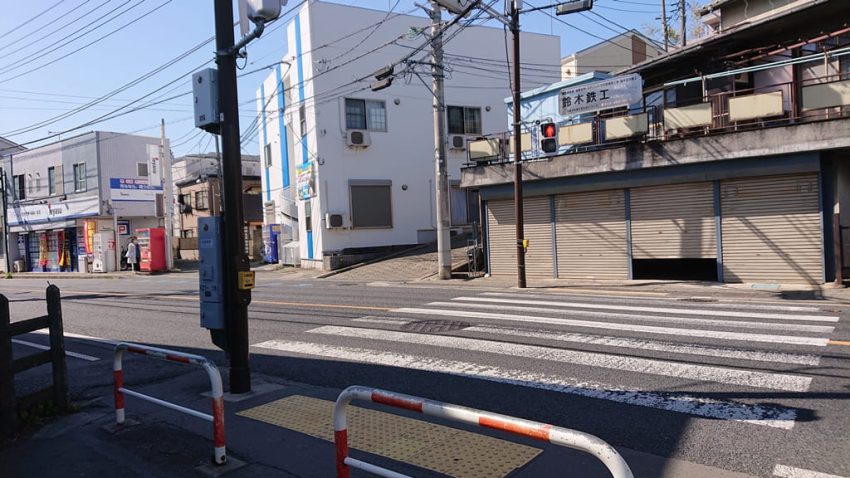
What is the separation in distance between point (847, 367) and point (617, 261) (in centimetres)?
1140

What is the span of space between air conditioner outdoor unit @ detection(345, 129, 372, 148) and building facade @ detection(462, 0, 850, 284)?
9122 millimetres

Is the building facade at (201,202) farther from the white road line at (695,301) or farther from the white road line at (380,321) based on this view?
the white road line at (380,321)

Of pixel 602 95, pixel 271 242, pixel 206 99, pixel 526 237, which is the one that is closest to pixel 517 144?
pixel 602 95

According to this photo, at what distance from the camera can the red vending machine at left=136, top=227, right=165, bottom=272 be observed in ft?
104

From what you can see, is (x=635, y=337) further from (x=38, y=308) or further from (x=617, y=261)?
(x=38, y=308)

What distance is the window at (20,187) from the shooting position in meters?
41.6

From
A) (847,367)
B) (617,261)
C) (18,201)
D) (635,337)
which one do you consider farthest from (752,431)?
(18,201)

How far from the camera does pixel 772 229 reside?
15.3 m

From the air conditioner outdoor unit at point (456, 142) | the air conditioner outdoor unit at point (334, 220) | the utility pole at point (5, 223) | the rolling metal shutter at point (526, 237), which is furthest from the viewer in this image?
the utility pole at point (5, 223)

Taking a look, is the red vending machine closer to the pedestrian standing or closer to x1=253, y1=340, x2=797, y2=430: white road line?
the pedestrian standing

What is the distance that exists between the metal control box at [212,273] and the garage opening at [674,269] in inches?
567

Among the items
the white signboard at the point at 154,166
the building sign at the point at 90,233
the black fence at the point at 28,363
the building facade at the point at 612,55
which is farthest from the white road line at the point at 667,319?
the building sign at the point at 90,233

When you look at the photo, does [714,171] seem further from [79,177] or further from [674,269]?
[79,177]

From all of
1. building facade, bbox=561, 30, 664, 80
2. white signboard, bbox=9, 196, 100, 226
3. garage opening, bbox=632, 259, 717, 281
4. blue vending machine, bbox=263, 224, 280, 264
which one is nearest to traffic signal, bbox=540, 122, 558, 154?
garage opening, bbox=632, 259, 717, 281
